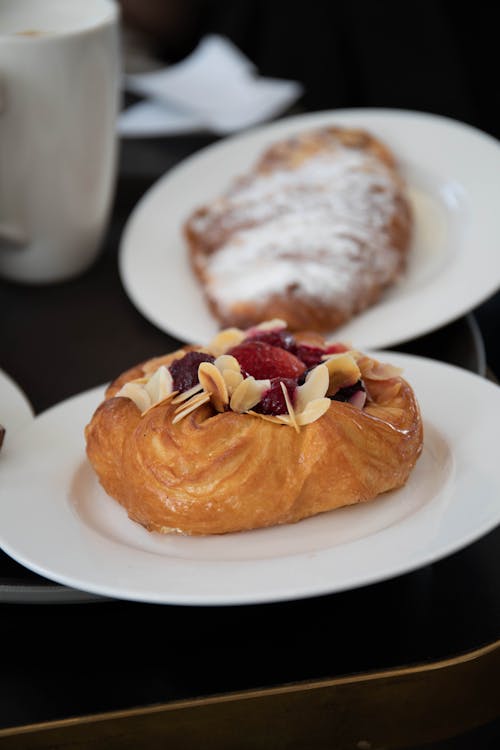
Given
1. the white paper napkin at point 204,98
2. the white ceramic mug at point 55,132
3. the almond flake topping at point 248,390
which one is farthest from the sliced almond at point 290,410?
the white paper napkin at point 204,98

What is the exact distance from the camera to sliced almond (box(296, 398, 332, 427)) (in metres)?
0.54

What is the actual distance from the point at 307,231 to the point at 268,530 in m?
0.47

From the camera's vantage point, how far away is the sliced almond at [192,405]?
21.9 inches

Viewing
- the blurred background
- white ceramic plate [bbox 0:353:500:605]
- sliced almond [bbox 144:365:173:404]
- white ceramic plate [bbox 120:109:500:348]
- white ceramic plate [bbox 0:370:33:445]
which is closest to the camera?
white ceramic plate [bbox 0:353:500:605]

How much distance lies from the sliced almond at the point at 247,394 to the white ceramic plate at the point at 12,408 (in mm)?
192

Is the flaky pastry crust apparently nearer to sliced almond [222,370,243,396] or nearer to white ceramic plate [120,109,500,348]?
sliced almond [222,370,243,396]

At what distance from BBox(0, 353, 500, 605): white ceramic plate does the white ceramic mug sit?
0.34 m

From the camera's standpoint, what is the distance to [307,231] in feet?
3.13

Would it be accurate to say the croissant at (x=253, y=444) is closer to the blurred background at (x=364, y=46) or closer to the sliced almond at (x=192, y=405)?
the sliced almond at (x=192, y=405)

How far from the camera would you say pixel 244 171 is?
3.76 feet

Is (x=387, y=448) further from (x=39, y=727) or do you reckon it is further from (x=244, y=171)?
(x=244, y=171)

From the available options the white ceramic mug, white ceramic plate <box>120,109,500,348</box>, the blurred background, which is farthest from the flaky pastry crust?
the blurred background

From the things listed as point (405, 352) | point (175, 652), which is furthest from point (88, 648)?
point (405, 352)

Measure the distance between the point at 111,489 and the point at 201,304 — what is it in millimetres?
369
